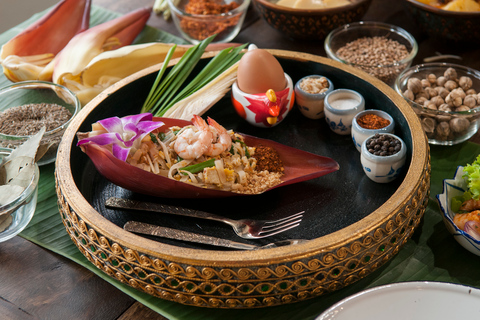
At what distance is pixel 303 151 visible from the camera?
1150mm

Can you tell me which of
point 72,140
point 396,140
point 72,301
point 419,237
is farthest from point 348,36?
point 72,301

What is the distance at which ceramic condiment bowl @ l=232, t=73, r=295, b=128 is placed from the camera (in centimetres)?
123

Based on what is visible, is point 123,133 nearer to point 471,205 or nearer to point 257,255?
point 257,255

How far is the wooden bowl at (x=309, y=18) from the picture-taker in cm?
161

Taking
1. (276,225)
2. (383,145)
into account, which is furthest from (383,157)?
(276,225)

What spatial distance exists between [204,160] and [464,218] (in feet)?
1.88

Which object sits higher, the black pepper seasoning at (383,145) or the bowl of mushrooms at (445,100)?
the black pepper seasoning at (383,145)

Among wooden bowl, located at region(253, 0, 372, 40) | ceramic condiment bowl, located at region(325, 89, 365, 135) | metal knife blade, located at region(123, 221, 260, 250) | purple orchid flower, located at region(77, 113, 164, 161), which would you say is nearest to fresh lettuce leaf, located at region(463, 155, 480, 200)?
ceramic condiment bowl, located at region(325, 89, 365, 135)

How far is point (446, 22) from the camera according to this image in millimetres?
1528

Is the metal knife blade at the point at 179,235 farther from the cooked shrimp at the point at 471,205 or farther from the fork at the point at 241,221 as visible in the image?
the cooked shrimp at the point at 471,205

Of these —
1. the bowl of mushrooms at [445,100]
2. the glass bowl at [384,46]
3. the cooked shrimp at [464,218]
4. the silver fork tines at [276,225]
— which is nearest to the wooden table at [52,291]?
the silver fork tines at [276,225]

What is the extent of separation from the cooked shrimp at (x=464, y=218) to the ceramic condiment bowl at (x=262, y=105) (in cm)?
50

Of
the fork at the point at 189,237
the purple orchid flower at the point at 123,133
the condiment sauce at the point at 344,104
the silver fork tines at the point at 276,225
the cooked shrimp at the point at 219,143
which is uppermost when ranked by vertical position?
the purple orchid flower at the point at 123,133

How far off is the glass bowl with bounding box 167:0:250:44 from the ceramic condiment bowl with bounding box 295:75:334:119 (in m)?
0.52
